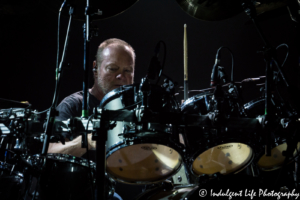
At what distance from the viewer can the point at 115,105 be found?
172cm

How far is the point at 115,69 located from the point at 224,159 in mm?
1632

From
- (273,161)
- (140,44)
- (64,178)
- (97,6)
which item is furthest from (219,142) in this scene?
(140,44)

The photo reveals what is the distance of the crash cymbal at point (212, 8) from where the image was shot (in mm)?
2217

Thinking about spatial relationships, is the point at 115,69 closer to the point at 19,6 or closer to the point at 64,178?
the point at 19,6

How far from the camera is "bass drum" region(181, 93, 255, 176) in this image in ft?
5.86

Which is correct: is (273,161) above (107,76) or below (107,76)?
below

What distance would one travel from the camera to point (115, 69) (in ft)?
10.1

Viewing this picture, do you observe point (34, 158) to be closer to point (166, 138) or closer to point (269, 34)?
point (166, 138)

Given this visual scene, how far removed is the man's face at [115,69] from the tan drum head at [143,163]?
1.33 meters

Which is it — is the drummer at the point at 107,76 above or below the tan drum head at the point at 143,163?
above

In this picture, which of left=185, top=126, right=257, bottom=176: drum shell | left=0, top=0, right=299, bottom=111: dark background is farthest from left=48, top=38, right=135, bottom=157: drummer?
left=185, top=126, right=257, bottom=176: drum shell

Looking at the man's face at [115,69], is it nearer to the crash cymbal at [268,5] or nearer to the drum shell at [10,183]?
the drum shell at [10,183]

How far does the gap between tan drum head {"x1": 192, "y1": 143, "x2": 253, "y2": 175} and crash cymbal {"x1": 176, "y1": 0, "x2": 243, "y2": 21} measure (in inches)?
44.7

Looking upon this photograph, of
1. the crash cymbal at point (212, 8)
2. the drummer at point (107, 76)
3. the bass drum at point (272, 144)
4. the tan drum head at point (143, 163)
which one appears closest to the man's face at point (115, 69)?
the drummer at point (107, 76)
